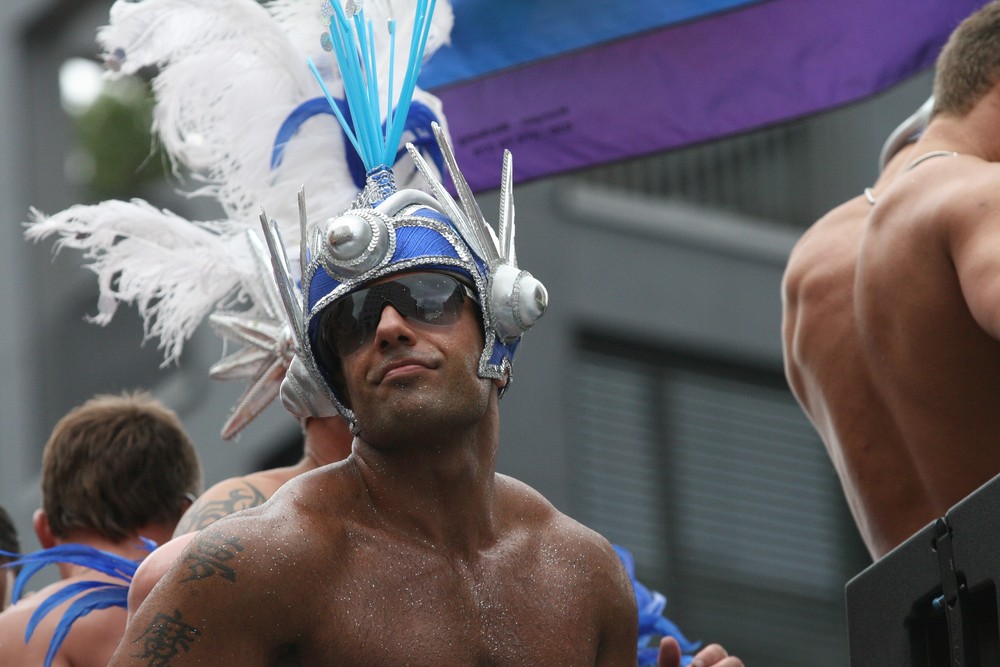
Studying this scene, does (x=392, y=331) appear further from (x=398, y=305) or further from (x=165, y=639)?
(x=165, y=639)

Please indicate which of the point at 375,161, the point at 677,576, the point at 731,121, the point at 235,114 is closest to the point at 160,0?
the point at 235,114

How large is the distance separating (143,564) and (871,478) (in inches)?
70.2

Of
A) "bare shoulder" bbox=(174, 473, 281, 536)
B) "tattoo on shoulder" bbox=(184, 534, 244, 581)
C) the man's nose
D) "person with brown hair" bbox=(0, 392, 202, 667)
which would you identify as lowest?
"person with brown hair" bbox=(0, 392, 202, 667)

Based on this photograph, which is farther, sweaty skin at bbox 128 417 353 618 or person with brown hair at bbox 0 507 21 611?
person with brown hair at bbox 0 507 21 611

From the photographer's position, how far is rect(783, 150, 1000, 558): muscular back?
3.63 metres

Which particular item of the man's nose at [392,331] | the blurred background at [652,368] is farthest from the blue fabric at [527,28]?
the blurred background at [652,368]

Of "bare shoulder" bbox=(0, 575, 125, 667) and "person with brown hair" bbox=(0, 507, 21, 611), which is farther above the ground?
"bare shoulder" bbox=(0, 575, 125, 667)

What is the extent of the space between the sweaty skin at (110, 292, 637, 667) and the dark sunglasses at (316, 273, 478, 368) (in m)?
0.02

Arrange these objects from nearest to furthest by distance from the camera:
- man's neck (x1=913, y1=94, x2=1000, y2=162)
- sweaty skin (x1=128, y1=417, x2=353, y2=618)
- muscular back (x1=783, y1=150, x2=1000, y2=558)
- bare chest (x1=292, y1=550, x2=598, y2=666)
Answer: bare chest (x1=292, y1=550, x2=598, y2=666)
muscular back (x1=783, y1=150, x2=1000, y2=558)
sweaty skin (x1=128, y1=417, x2=353, y2=618)
man's neck (x1=913, y1=94, x2=1000, y2=162)

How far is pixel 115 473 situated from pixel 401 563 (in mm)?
1669

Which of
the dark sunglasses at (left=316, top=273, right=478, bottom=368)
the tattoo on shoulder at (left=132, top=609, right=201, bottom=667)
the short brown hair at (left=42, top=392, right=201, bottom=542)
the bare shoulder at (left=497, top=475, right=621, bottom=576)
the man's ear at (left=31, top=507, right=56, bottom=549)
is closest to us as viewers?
the tattoo on shoulder at (left=132, top=609, right=201, bottom=667)

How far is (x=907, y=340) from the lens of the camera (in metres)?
3.79

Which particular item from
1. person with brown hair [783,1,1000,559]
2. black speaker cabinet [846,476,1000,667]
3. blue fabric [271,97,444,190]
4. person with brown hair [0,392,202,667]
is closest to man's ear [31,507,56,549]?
person with brown hair [0,392,202,667]

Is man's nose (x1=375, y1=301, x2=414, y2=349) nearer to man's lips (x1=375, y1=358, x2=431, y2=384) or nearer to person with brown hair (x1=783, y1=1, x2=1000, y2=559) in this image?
man's lips (x1=375, y1=358, x2=431, y2=384)
